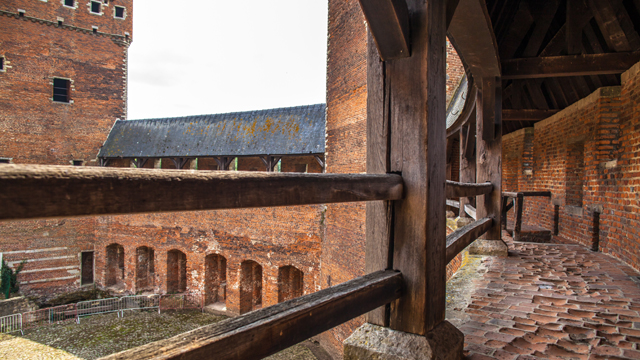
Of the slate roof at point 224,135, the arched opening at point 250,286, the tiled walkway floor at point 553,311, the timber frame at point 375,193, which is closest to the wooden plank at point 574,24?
the timber frame at point 375,193

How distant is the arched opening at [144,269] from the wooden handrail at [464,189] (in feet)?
47.1

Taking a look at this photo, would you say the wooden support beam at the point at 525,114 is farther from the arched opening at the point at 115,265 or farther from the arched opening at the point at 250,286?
the arched opening at the point at 115,265

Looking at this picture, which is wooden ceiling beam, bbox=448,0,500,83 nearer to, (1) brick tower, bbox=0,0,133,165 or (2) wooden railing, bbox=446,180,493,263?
(2) wooden railing, bbox=446,180,493,263

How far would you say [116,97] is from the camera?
1717 cm

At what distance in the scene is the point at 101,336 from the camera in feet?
35.8

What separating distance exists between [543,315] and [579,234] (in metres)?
4.47

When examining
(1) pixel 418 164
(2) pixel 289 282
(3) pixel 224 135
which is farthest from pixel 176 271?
(1) pixel 418 164

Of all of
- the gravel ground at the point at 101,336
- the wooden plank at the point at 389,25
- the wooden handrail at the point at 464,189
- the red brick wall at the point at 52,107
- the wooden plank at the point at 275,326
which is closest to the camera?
the wooden plank at the point at 275,326

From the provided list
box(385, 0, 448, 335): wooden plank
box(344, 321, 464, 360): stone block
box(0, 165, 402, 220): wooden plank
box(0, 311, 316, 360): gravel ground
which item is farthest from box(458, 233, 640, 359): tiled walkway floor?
box(0, 311, 316, 360): gravel ground

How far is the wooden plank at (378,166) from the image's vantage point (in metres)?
1.54

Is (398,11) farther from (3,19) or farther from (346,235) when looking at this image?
(3,19)

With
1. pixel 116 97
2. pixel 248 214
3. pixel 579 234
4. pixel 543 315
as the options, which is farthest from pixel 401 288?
pixel 116 97

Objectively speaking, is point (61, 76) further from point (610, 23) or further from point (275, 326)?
point (275, 326)

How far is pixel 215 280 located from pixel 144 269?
3622 millimetres
